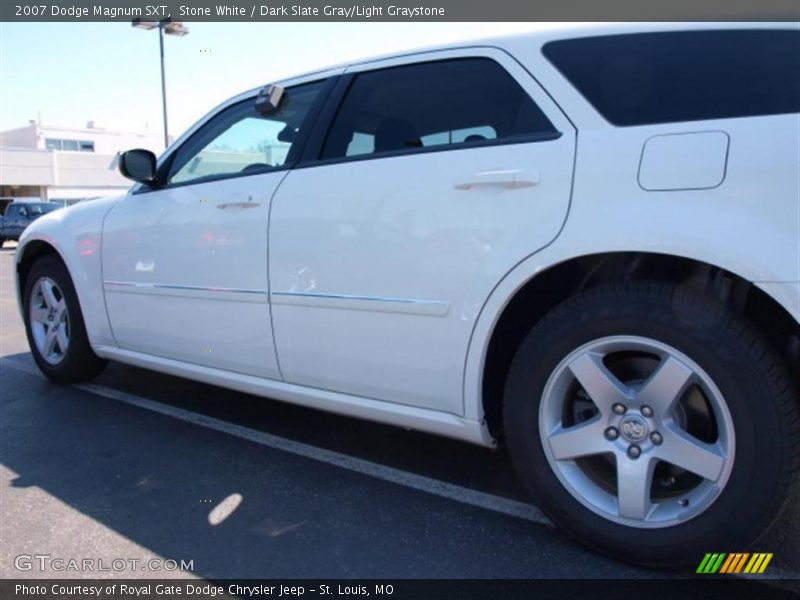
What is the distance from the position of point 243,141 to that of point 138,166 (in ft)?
2.25

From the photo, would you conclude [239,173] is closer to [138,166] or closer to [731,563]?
[138,166]

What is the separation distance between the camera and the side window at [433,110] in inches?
94.4

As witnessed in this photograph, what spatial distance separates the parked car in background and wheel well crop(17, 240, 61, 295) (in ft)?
61.4

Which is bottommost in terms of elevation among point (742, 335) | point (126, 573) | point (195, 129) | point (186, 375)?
point (126, 573)

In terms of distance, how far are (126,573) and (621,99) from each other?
2.37m

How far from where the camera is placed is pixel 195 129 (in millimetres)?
3559

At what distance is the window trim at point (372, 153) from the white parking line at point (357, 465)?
1.39 metres

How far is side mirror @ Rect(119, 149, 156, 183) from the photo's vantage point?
3553mm

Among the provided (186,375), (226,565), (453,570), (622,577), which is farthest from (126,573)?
(622,577)

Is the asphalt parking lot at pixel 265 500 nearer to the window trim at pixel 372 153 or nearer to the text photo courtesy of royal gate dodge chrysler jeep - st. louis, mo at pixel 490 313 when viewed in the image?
the text photo courtesy of royal gate dodge chrysler jeep - st. louis, mo at pixel 490 313

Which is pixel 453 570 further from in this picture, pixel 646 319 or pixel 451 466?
pixel 646 319

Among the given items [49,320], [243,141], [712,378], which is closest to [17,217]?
[49,320]

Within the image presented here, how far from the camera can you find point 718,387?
75.1 inches

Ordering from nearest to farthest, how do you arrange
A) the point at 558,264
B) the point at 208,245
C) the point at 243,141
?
the point at 558,264, the point at 208,245, the point at 243,141
